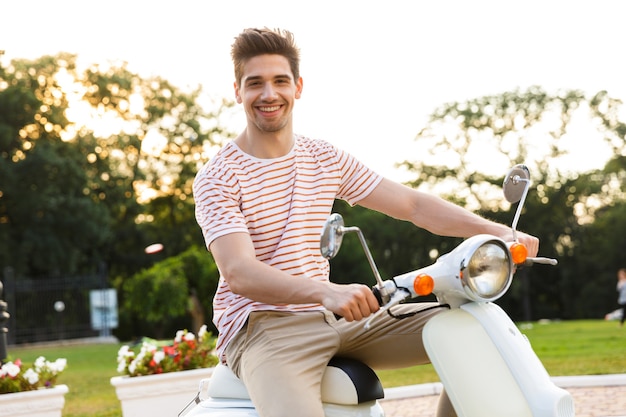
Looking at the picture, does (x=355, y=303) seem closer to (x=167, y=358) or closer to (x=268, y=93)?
(x=268, y=93)

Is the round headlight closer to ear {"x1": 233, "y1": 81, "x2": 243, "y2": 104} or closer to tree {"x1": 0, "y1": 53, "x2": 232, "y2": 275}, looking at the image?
ear {"x1": 233, "y1": 81, "x2": 243, "y2": 104}

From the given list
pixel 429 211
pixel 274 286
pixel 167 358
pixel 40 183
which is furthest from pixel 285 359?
pixel 40 183

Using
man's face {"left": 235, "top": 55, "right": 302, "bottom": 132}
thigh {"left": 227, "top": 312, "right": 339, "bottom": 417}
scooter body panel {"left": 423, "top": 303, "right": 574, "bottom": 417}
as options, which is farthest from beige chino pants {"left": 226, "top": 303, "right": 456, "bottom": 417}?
man's face {"left": 235, "top": 55, "right": 302, "bottom": 132}

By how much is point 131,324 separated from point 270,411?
32.0 meters

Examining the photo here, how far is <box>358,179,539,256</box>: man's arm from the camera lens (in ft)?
9.50

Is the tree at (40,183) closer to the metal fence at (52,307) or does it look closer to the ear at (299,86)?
the metal fence at (52,307)

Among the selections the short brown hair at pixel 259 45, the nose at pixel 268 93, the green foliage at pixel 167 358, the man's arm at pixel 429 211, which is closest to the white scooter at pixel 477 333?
the man's arm at pixel 429 211

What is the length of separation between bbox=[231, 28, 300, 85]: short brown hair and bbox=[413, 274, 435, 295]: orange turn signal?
0.95 meters

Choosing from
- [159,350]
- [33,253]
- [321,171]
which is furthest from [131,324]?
[321,171]

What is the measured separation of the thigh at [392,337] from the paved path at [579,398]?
3789 mm

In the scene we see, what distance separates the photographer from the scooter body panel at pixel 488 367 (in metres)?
2.21

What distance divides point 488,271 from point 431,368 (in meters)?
9.04

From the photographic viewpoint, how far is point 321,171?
2984mm

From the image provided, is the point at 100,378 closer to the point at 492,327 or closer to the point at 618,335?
the point at 618,335
